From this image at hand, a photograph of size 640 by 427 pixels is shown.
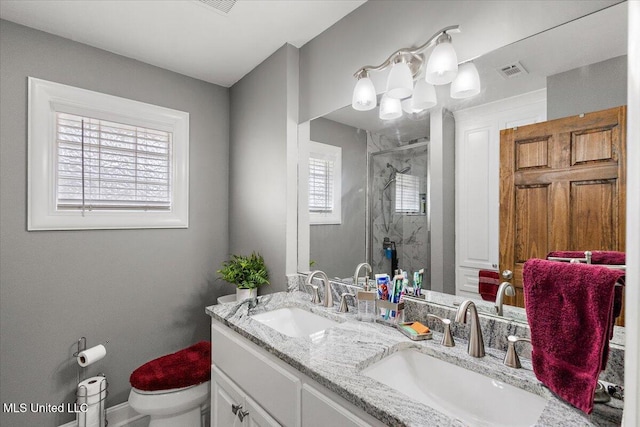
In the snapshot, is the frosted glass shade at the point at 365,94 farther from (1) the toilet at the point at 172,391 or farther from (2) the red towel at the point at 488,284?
(1) the toilet at the point at 172,391

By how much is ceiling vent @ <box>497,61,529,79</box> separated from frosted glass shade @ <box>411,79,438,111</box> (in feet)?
0.85

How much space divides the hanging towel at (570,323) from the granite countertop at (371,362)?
0.05 metres

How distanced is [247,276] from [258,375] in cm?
87

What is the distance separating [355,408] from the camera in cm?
84

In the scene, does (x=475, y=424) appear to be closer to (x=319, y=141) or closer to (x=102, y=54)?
(x=319, y=141)

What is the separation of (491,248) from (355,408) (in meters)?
0.73

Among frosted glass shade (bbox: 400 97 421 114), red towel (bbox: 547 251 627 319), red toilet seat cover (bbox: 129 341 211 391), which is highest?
frosted glass shade (bbox: 400 97 421 114)

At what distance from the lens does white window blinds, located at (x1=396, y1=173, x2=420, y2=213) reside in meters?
1.37

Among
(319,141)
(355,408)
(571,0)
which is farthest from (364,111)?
(355,408)

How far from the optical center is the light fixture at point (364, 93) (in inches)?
59.7

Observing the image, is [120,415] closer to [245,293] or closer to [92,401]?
[92,401]

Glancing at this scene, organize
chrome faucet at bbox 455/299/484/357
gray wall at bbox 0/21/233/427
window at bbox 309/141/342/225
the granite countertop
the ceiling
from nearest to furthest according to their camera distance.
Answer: the granite countertop, chrome faucet at bbox 455/299/484/357, the ceiling, gray wall at bbox 0/21/233/427, window at bbox 309/141/342/225

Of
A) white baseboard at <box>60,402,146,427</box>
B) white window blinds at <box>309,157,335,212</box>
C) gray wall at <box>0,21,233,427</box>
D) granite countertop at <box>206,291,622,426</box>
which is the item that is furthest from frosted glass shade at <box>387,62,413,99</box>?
white baseboard at <box>60,402,146,427</box>

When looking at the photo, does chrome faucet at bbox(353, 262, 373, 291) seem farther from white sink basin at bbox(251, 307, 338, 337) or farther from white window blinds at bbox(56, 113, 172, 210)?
white window blinds at bbox(56, 113, 172, 210)
